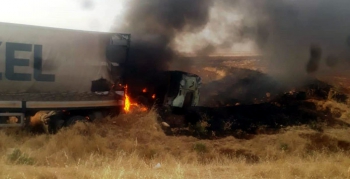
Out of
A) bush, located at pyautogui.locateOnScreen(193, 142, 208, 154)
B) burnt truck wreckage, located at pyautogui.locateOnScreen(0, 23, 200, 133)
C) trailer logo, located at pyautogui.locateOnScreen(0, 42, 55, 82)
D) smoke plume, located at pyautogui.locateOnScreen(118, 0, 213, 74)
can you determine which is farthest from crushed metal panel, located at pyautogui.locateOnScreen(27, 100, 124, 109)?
smoke plume, located at pyautogui.locateOnScreen(118, 0, 213, 74)

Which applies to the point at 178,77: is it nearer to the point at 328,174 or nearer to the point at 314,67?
the point at 328,174

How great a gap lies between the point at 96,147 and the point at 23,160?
8.40 ft

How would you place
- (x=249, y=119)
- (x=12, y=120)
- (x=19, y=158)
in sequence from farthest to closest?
(x=249, y=119) < (x=12, y=120) < (x=19, y=158)

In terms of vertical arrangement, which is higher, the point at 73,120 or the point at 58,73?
the point at 58,73

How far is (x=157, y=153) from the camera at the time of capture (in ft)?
32.2

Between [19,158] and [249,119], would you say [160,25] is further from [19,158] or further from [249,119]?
[19,158]

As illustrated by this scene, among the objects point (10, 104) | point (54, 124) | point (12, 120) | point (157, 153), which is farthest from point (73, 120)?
point (157, 153)

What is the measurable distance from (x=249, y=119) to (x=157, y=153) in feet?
16.9

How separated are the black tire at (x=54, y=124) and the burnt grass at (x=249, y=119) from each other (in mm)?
3435

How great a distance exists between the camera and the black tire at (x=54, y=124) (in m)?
11.5

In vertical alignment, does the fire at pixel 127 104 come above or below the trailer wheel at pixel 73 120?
above

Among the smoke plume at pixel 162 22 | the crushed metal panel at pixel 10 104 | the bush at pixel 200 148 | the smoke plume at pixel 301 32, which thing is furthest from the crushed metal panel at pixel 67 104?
the smoke plume at pixel 301 32

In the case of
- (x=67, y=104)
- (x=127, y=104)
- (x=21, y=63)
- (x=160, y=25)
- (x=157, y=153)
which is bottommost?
(x=157, y=153)

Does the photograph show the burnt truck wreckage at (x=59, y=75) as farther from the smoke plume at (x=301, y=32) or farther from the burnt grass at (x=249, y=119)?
the smoke plume at (x=301, y=32)
